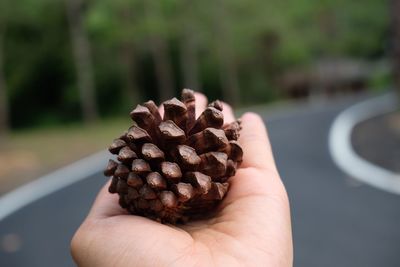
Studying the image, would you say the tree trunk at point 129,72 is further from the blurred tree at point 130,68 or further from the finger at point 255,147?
the finger at point 255,147

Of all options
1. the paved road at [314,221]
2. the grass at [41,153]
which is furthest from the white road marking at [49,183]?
the grass at [41,153]

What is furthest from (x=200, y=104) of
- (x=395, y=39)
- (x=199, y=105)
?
(x=395, y=39)

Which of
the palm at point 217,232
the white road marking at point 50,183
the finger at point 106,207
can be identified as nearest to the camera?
the palm at point 217,232

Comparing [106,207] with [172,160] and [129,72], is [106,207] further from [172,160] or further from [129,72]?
[129,72]

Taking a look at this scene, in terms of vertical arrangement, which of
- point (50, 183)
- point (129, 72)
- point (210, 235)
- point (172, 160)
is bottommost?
point (129, 72)

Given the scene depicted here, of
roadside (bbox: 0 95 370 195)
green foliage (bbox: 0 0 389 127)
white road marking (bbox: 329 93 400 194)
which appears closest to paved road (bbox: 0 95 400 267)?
white road marking (bbox: 329 93 400 194)

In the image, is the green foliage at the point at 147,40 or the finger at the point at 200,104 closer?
the finger at the point at 200,104
